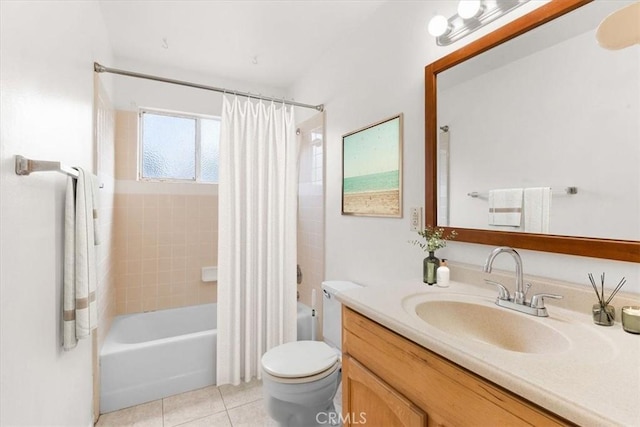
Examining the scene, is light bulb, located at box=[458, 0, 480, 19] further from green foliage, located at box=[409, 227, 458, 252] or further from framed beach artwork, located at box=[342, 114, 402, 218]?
green foliage, located at box=[409, 227, 458, 252]

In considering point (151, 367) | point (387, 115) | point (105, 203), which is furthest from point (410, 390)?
point (105, 203)

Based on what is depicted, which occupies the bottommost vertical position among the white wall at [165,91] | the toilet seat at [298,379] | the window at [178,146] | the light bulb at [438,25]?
the toilet seat at [298,379]

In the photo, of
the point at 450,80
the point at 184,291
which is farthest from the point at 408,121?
the point at 184,291

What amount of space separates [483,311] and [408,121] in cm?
99

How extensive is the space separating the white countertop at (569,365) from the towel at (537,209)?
0.27 m

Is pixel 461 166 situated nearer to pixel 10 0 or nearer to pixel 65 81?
pixel 10 0

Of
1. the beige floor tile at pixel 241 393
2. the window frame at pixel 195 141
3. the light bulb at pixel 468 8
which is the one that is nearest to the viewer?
the light bulb at pixel 468 8

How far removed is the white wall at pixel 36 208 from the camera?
74cm

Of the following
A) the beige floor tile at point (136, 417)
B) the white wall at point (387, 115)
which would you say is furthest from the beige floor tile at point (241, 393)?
the white wall at point (387, 115)

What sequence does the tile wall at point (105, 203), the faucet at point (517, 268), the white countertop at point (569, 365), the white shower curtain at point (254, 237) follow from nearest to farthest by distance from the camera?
the white countertop at point (569, 365)
the faucet at point (517, 268)
the tile wall at point (105, 203)
the white shower curtain at point (254, 237)

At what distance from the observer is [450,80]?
1.32m

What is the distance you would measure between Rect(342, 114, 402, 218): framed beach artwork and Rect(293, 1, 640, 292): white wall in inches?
2.2

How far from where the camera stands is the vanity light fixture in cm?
113

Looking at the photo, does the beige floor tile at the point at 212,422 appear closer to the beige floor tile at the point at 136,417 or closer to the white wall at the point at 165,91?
the beige floor tile at the point at 136,417
